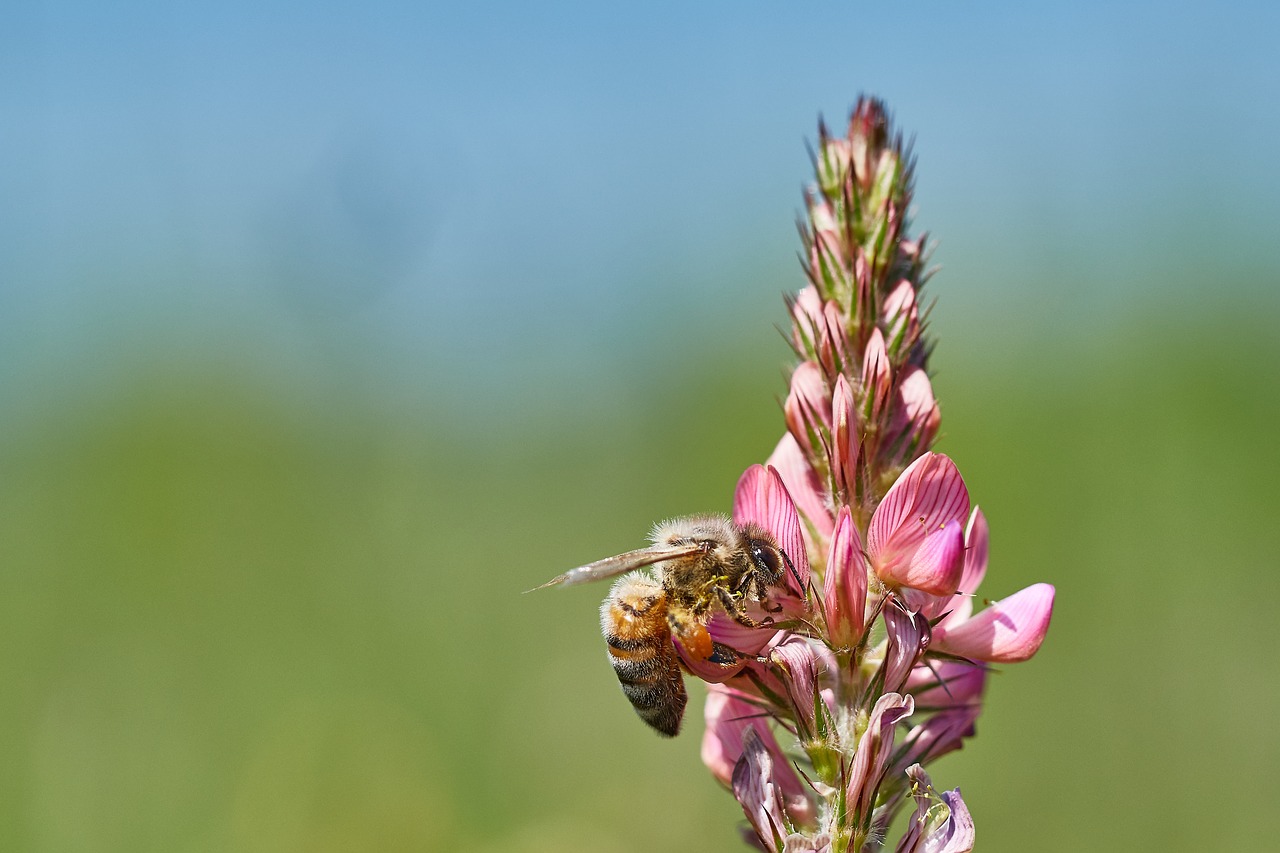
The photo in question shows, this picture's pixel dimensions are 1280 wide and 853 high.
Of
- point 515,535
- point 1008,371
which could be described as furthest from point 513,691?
point 1008,371

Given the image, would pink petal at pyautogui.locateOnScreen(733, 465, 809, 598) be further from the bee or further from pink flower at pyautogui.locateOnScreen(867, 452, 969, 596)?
pink flower at pyautogui.locateOnScreen(867, 452, 969, 596)

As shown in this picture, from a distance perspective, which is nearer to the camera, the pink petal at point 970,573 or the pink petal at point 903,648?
the pink petal at point 903,648

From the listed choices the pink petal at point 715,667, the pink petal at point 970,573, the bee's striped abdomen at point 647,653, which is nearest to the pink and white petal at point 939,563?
the pink petal at point 970,573

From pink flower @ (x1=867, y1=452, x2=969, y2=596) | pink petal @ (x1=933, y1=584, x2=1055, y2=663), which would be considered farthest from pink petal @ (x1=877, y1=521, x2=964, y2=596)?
pink petal @ (x1=933, y1=584, x2=1055, y2=663)

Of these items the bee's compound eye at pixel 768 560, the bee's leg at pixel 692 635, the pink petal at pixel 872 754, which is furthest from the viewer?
the bee's leg at pixel 692 635

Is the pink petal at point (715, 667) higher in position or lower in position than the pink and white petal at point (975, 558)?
lower

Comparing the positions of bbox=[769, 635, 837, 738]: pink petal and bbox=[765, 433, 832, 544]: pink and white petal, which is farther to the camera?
bbox=[765, 433, 832, 544]: pink and white petal

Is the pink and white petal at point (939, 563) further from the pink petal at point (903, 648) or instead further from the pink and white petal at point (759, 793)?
the pink and white petal at point (759, 793)

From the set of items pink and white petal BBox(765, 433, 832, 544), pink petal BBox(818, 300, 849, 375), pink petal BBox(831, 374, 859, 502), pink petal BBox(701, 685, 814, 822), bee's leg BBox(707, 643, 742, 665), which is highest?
pink petal BBox(818, 300, 849, 375)
